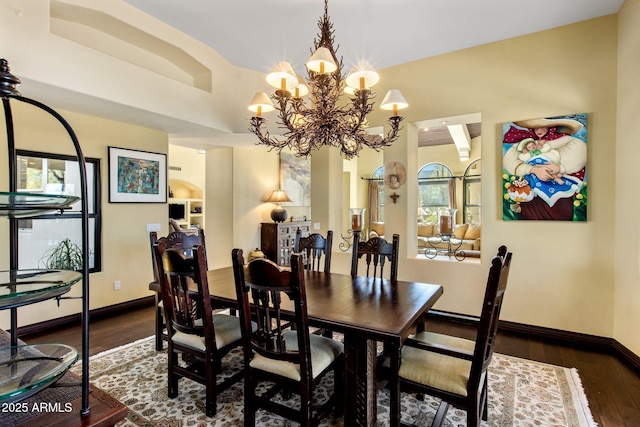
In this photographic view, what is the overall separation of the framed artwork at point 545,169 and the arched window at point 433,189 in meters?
6.25

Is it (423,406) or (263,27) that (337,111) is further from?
(423,406)

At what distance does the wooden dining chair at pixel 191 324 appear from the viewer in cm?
195

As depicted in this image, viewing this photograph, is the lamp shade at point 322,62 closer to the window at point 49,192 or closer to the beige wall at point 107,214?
the window at point 49,192

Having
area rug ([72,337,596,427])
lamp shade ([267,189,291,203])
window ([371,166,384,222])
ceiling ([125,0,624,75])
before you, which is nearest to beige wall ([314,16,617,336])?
ceiling ([125,0,624,75])

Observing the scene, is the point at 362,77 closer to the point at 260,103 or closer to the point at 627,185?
the point at 260,103

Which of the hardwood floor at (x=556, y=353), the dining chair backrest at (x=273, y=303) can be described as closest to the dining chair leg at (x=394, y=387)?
the dining chair backrest at (x=273, y=303)

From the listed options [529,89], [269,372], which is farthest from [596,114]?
[269,372]

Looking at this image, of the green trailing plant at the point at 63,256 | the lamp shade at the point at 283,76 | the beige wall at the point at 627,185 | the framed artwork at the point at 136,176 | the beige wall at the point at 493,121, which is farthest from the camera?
the framed artwork at the point at 136,176

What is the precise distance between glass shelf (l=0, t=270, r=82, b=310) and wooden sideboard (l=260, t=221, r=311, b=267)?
551 centimetres

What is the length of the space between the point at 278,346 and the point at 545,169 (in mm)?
3233

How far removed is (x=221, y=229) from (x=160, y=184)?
1920mm

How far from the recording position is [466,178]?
9.38 meters

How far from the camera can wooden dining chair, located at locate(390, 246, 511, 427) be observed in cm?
153

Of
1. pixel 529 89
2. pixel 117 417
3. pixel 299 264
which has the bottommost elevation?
pixel 117 417
